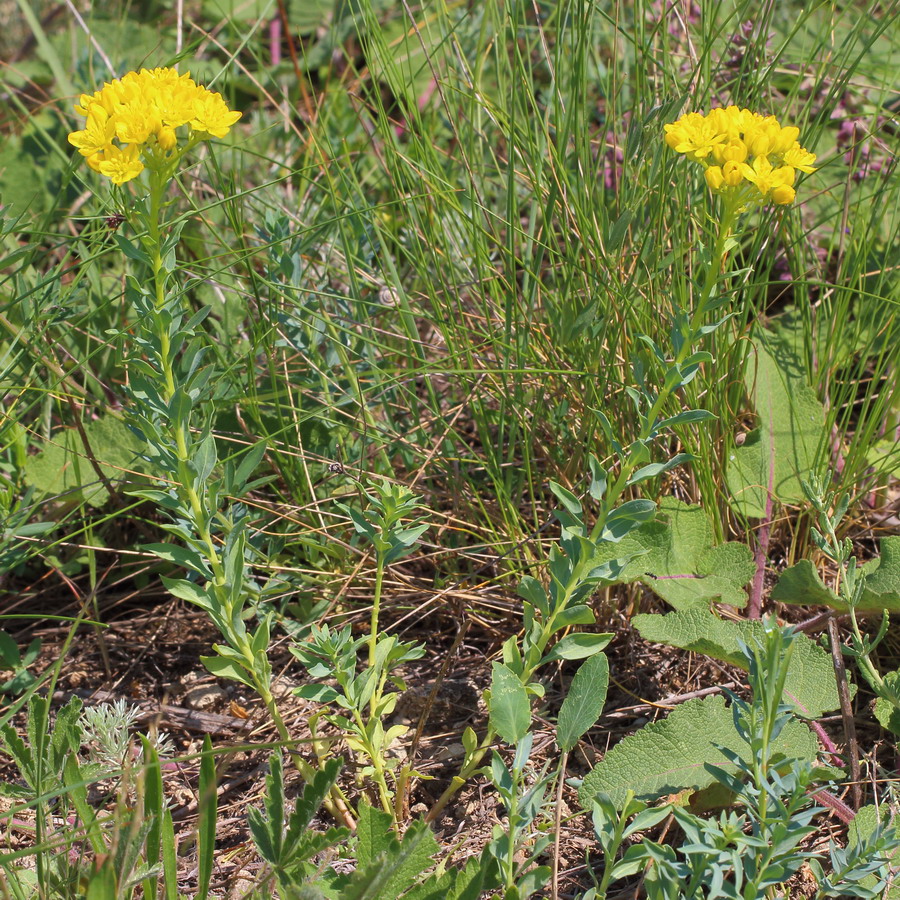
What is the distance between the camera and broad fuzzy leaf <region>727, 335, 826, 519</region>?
1.68m

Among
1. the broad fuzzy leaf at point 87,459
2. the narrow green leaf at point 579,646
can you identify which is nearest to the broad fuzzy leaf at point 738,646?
the narrow green leaf at point 579,646

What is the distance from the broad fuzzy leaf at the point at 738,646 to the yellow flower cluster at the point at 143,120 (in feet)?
3.11

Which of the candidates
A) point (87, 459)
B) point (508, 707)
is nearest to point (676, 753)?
point (508, 707)

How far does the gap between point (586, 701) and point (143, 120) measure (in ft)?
3.13

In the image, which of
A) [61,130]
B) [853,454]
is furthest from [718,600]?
[61,130]

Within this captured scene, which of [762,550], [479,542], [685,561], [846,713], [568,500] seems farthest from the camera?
[479,542]

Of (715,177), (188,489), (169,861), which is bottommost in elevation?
(169,861)

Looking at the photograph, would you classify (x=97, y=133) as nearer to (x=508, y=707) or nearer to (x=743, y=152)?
(x=743, y=152)

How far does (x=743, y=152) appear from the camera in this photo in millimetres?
1095

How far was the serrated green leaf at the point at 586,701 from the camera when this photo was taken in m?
1.26

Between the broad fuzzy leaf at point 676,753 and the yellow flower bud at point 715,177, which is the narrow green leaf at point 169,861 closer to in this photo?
the broad fuzzy leaf at point 676,753

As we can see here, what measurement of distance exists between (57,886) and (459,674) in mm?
722

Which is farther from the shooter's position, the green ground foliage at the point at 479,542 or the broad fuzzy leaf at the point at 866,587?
the broad fuzzy leaf at the point at 866,587

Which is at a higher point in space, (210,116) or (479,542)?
(210,116)
